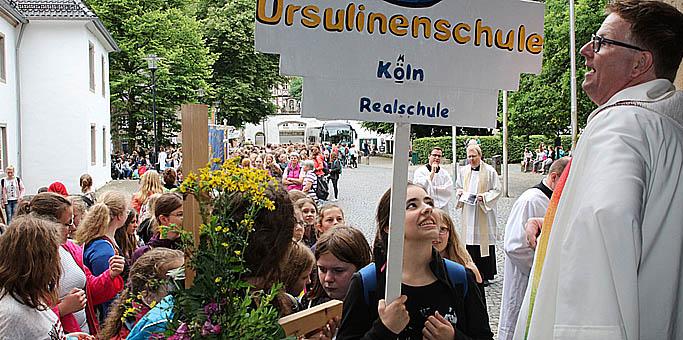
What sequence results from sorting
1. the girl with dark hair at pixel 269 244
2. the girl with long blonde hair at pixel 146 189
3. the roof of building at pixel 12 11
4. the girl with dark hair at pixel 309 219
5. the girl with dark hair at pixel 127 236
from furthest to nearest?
the roof of building at pixel 12 11 < the girl with long blonde hair at pixel 146 189 < the girl with dark hair at pixel 309 219 < the girl with dark hair at pixel 127 236 < the girl with dark hair at pixel 269 244

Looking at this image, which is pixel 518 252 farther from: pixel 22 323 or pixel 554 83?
pixel 554 83

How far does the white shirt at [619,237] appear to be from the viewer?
1.89 m

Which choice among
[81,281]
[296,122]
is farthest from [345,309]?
[296,122]

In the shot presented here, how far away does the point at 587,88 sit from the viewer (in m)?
2.35

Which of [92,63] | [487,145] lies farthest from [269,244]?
[487,145]

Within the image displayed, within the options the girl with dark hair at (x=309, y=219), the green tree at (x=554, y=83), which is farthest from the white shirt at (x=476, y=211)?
the green tree at (x=554, y=83)

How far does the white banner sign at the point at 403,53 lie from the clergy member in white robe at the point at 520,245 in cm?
273

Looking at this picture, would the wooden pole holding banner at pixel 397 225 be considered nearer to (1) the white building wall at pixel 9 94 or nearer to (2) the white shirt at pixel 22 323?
(2) the white shirt at pixel 22 323

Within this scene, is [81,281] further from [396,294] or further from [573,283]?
[573,283]

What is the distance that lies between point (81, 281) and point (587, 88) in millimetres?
3452

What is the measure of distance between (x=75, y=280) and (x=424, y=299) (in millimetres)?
2526

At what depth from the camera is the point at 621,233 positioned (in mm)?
1891

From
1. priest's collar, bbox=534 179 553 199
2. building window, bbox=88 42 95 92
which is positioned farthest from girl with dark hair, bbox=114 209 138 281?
building window, bbox=88 42 95 92

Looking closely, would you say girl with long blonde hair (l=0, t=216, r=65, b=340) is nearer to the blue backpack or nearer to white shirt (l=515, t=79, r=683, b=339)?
the blue backpack
